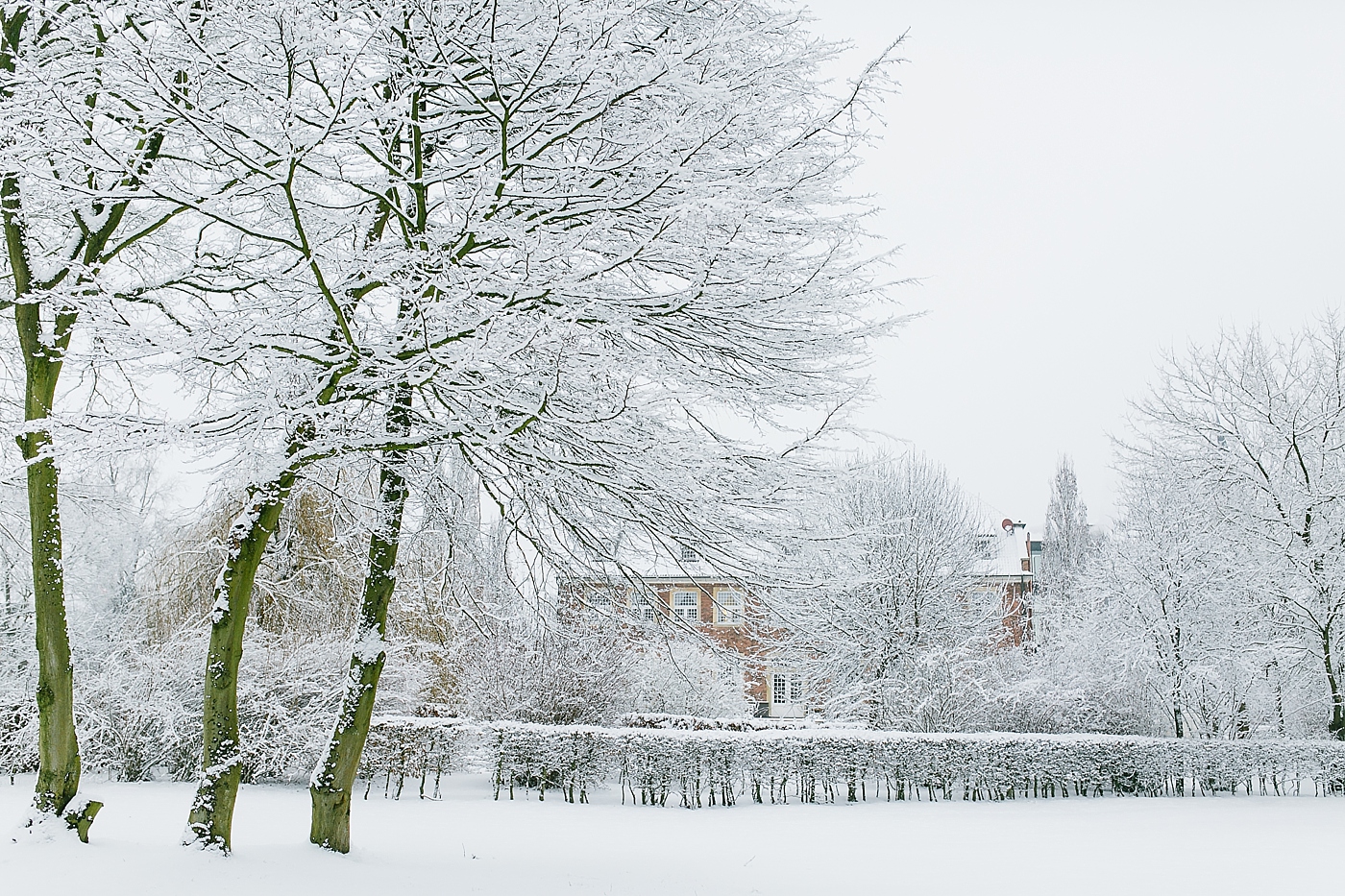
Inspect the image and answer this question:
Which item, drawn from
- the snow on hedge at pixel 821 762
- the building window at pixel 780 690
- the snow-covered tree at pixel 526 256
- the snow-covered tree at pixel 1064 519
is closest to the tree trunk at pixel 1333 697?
the snow on hedge at pixel 821 762

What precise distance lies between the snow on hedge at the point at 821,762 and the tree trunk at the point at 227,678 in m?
8.41

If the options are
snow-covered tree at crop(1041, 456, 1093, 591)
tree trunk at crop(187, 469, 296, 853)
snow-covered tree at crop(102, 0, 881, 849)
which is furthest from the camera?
snow-covered tree at crop(1041, 456, 1093, 591)

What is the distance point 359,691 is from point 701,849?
4.29 m

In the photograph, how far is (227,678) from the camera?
593 cm

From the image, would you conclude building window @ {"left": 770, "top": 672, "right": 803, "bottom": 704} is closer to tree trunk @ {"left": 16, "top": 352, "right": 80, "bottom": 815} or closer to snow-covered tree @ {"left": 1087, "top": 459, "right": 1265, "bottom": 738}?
snow-covered tree @ {"left": 1087, "top": 459, "right": 1265, "bottom": 738}

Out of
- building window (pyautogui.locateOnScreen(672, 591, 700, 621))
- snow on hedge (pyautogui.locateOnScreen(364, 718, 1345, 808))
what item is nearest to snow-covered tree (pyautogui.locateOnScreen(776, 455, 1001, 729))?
snow on hedge (pyautogui.locateOnScreen(364, 718, 1345, 808))

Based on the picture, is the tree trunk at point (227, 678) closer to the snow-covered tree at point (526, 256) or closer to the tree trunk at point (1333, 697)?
the snow-covered tree at point (526, 256)

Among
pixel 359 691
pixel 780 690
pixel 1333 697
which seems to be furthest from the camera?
pixel 780 690

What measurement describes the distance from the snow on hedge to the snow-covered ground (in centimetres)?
63

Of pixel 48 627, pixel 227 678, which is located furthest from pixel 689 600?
pixel 48 627

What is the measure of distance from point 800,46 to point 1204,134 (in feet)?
405

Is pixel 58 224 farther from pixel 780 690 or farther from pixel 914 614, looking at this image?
pixel 780 690

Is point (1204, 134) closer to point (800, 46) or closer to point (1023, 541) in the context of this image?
point (1023, 541)

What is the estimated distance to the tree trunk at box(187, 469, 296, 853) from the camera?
18.9ft
